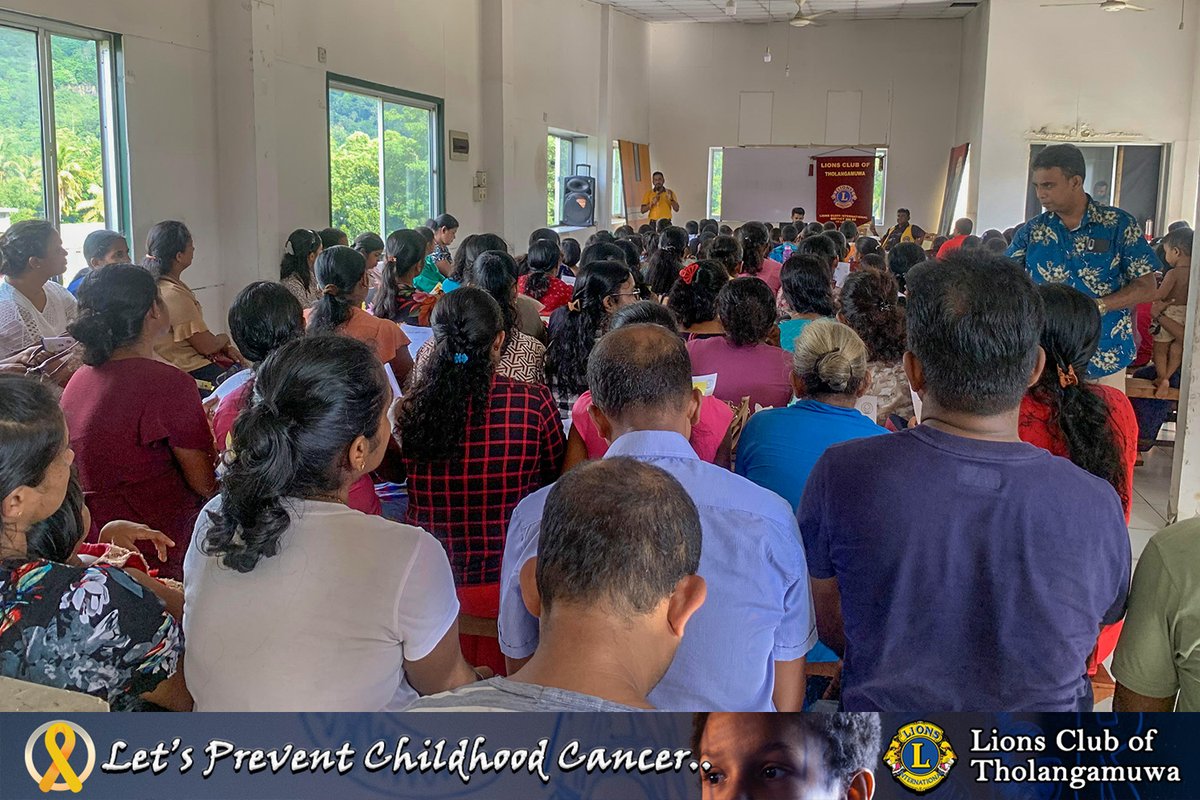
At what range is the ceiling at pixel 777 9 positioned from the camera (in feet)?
46.4

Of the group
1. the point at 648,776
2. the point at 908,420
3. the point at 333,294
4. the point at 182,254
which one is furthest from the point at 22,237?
the point at 648,776

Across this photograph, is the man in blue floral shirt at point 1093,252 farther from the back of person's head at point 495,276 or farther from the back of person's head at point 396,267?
the back of person's head at point 396,267

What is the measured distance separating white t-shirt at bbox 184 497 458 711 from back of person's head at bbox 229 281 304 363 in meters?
1.26

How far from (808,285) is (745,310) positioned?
3.02ft

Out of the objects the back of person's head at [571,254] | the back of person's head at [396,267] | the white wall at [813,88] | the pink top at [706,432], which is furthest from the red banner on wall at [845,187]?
the pink top at [706,432]

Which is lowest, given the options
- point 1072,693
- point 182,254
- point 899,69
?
point 1072,693

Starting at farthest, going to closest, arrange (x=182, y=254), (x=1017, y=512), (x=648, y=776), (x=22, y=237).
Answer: (x=182, y=254)
(x=22, y=237)
(x=1017, y=512)
(x=648, y=776)

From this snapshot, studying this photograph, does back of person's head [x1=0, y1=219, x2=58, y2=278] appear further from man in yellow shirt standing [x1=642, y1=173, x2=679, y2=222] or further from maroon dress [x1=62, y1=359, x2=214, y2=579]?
man in yellow shirt standing [x1=642, y1=173, x2=679, y2=222]

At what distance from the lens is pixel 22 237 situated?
397cm

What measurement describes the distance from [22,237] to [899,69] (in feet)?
48.3

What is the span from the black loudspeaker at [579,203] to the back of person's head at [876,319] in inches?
385

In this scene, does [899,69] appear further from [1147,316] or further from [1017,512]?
[1017,512]

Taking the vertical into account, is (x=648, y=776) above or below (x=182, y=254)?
below

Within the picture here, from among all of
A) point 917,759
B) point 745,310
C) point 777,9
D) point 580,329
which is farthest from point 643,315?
point 777,9
